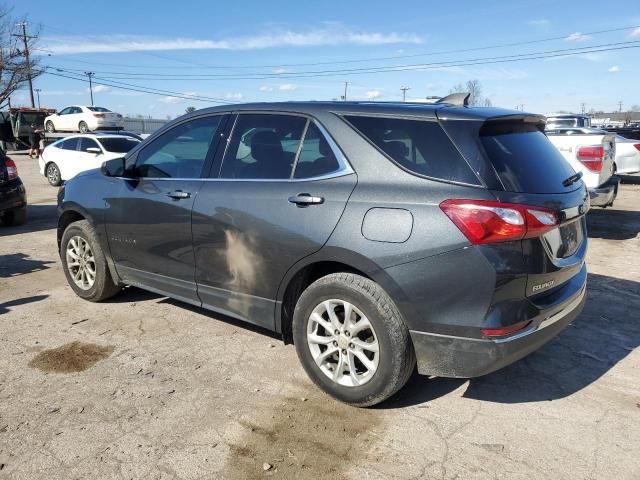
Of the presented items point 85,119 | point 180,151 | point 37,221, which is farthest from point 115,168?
point 85,119

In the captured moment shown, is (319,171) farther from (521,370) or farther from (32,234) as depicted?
(32,234)

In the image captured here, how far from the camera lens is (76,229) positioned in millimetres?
4949

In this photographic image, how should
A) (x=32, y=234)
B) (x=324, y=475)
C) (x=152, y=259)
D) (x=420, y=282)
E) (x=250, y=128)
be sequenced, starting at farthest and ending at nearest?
(x=32, y=234), (x=152, y=259), (x=250, y=128), (x=420, y=282), (x=324, y=475)

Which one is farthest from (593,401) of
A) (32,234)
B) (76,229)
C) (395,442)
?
(32,234)

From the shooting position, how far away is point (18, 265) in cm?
655

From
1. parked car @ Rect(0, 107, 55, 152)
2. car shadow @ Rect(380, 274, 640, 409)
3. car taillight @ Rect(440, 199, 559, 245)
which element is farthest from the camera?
parked car @ Rect(0, 107, 55, 152)

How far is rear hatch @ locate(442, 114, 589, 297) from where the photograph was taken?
273 cm

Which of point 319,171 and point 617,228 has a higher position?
point 319,171

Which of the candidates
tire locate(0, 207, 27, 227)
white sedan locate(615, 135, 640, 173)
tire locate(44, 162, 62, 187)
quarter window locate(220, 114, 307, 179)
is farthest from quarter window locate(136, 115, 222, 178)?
white sedan locate(615, 135, 640, 173)

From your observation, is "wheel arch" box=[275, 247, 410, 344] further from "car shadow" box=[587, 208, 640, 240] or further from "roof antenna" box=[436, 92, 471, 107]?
"car shadow" box=[587, 208, 640, 240]

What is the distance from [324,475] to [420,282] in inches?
42.1

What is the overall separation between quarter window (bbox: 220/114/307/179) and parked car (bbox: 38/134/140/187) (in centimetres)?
1162

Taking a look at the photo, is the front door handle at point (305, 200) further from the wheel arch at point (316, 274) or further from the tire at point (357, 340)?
the tire at point (357, 340)

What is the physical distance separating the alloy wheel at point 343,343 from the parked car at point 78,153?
12.6m
